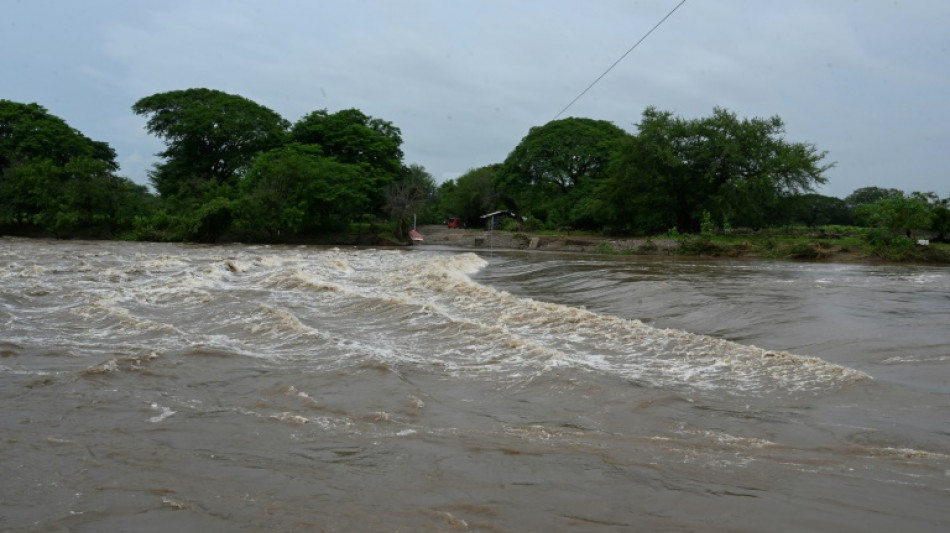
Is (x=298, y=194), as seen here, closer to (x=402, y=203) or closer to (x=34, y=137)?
(x=402, y=203)

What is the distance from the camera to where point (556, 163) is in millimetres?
56906

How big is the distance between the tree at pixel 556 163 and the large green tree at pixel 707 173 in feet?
36.9

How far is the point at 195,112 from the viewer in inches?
2018

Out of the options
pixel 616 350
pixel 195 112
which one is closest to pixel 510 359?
pixel 616 350

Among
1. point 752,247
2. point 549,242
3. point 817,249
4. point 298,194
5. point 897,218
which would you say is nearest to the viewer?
point 897,218

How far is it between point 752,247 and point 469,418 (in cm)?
3166

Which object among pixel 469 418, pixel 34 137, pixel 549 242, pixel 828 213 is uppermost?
Answer: pixel 34 137

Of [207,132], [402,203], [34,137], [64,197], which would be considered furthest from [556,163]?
[34,137]

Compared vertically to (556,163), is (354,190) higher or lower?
lower

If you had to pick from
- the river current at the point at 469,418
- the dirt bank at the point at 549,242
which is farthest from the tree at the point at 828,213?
the river current at the point at 469,418

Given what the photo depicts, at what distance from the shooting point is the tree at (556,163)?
56.2 meters

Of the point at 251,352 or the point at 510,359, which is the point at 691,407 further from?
the point at 251,352

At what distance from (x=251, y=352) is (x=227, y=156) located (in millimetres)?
49996

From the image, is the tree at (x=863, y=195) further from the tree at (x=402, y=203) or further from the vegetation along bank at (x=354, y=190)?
the tree at (x=402, y=203)
